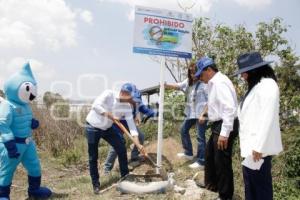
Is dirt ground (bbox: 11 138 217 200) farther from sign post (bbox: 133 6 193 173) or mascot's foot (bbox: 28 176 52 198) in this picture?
sign post (bbox: 133 6 193 173)

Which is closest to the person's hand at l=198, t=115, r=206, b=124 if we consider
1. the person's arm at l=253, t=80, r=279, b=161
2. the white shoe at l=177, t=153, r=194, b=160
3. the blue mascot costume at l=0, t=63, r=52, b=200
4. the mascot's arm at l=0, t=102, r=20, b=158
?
the white shoe at l=177, t=153, r=194, b=160

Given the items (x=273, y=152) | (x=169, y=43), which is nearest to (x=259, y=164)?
(x=273, y=152)

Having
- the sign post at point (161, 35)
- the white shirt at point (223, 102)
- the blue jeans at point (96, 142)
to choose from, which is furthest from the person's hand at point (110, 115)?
the white shirt at point (223, 102)

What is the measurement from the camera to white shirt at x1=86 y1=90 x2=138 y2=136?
613cm

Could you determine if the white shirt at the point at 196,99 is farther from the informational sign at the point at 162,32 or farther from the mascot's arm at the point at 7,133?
the mascot's arm at the point at 7,133

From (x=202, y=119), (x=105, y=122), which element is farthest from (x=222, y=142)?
(x=105, y=122)

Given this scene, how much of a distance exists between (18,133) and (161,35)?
2.67 meters

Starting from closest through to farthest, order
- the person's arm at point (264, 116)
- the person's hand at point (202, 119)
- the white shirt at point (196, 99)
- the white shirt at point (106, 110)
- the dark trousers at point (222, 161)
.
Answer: the person's arm at point (264, 116), the dark trousers at point (222, 161), the white shirt at point (106, 110), the person's hand at point (202, 119), the white shirt at point (196, 99)

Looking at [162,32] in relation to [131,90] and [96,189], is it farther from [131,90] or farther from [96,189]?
[96,189]

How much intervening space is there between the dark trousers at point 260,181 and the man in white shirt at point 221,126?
71 cm

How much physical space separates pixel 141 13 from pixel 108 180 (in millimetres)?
2845

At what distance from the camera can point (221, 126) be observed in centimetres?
504

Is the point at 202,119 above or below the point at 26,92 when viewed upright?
below

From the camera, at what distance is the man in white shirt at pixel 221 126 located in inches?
193
